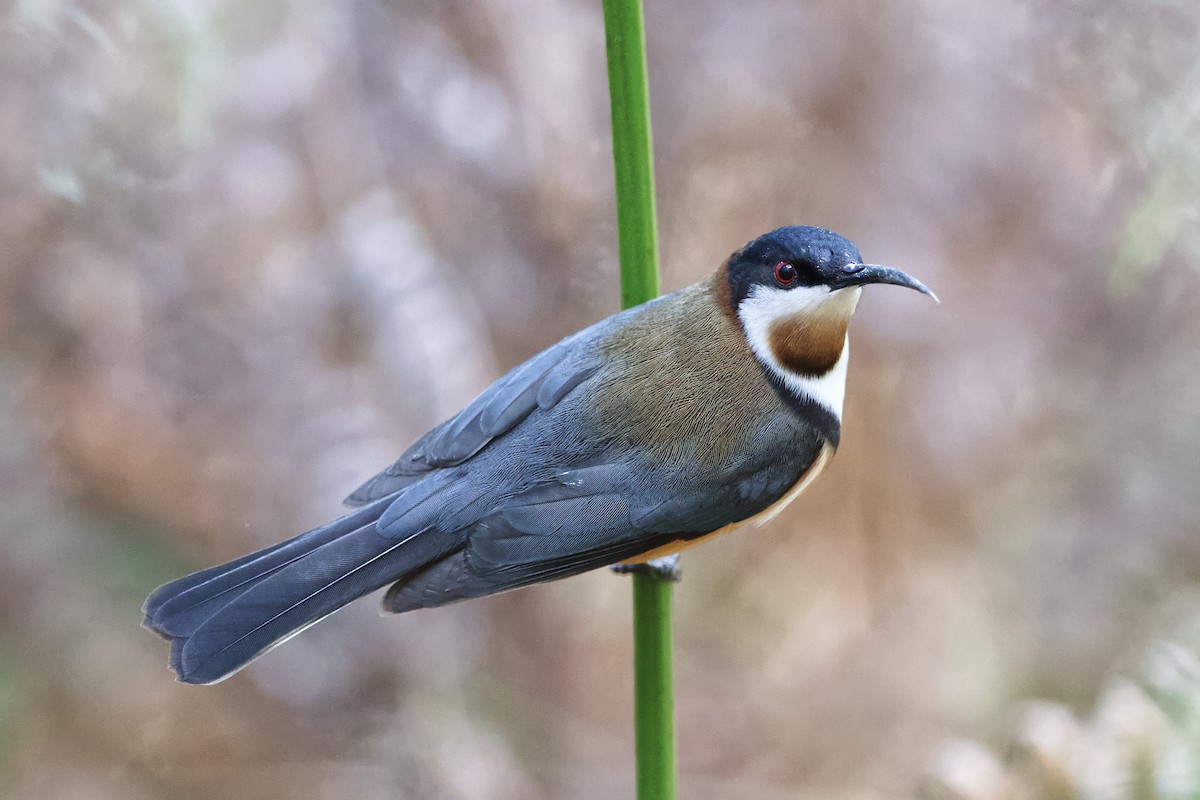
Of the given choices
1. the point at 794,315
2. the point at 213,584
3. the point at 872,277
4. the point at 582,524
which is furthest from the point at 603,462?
the point at 213,584

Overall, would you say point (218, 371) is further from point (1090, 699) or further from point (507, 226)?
point (1090, 699)

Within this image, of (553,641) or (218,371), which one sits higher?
(218,371)

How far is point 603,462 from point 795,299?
46 cm

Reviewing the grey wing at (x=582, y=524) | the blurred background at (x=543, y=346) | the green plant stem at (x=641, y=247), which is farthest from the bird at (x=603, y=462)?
the blurred background at (x=543, y=346)

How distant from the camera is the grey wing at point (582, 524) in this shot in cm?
200

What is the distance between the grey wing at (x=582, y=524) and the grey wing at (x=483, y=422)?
0.17 metres

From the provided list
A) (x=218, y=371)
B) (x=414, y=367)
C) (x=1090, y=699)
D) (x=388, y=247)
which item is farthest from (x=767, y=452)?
(x=1090, y=699)

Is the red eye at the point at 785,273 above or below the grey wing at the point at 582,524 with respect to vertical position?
above

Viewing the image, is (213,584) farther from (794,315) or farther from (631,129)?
(794,315)

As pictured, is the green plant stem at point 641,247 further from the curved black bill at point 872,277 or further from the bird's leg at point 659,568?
the curved black bill at point 872,277

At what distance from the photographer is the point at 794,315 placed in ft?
7.01

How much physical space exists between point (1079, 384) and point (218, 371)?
3.08 meters

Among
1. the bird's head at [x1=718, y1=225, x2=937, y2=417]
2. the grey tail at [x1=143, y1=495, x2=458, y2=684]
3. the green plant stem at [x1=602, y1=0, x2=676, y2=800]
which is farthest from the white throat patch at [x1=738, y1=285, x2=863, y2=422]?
the grey tail at [x1=143, y1=495, x2=458, y2=684]

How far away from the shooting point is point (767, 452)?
6.97 feet
